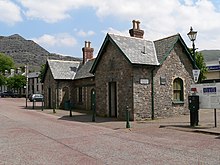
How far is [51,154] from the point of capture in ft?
29.2

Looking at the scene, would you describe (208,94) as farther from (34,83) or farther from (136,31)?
(34,83)

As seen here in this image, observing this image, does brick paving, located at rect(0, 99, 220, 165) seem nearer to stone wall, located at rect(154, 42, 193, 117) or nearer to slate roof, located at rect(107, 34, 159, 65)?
stone wall, located at rect(154, 42, 193, 117)

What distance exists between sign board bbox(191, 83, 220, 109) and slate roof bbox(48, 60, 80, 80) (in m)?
20.1

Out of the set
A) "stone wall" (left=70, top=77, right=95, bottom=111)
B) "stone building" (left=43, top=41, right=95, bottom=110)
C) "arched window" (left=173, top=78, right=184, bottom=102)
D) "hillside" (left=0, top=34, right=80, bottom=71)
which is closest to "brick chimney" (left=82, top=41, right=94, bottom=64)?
"stone building" (left=43, top=41, right=95, bottom=110)

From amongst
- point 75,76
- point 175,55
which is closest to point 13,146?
point 175,55

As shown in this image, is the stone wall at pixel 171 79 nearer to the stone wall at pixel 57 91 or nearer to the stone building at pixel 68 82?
the stone building at pixel 68 82

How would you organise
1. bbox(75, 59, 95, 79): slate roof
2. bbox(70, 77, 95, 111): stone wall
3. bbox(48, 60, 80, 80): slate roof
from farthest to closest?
bbox(48, 60, 80, 80): slate roof, bbox(75, 59, 95, 79): slate roof, bbox(70, 77, 95, 111): stone wall

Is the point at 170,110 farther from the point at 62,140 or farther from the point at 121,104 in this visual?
the point at 62,140

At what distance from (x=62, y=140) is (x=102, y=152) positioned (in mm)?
2938

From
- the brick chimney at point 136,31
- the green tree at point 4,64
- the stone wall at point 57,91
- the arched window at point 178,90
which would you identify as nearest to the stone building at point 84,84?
the stone wall at point 57,91

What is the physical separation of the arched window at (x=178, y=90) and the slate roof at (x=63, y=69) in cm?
1539

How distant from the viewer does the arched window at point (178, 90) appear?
2070cm

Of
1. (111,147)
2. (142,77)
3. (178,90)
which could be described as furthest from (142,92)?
(111,147)

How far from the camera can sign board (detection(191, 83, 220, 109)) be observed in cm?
1437
